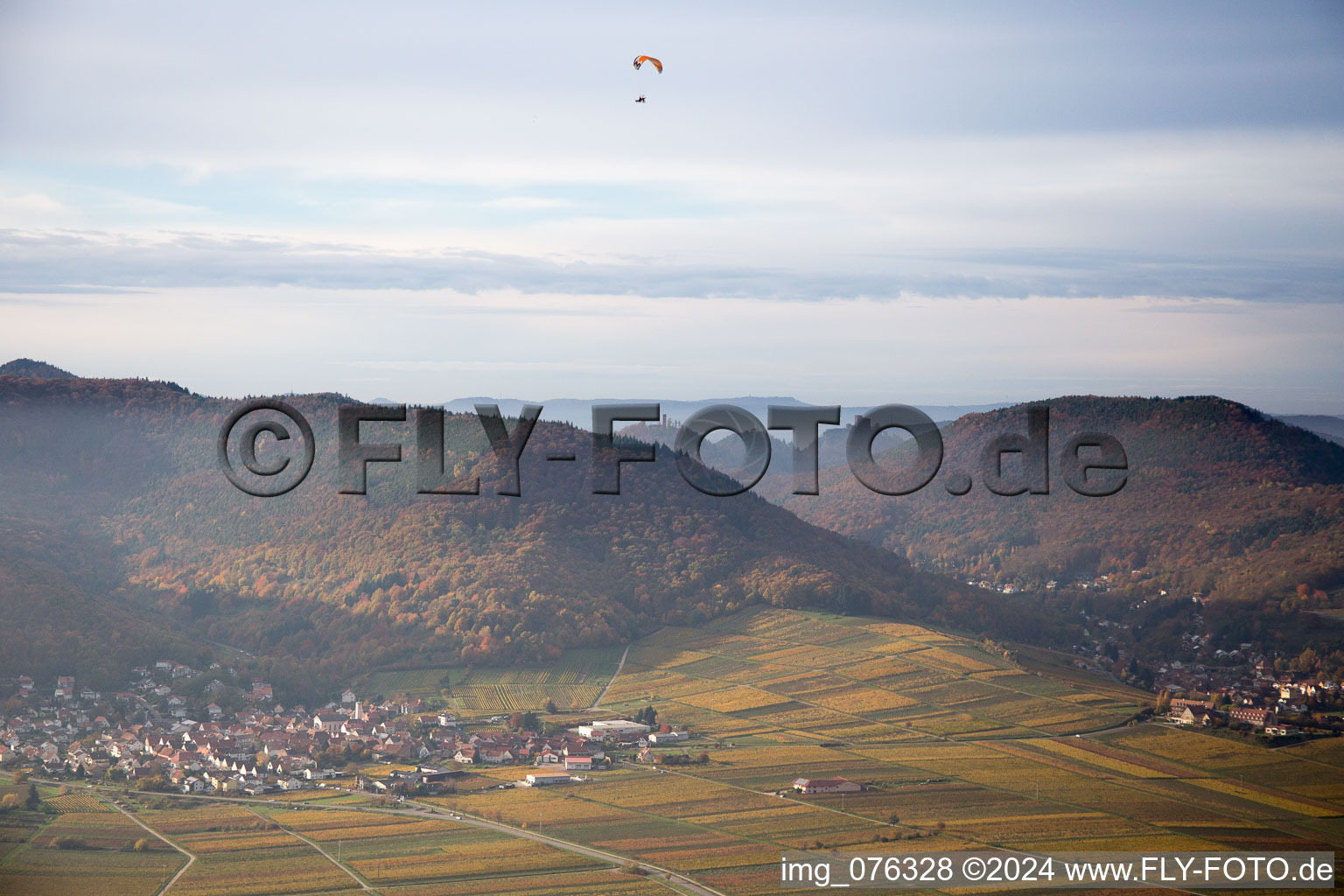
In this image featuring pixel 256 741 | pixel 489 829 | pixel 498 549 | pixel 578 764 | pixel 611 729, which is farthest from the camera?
pixel 498 549

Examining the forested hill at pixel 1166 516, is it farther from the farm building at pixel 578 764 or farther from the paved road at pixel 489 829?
the paved road at pixel 489 829

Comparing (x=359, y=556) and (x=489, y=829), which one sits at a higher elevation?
(x=359, y=556)

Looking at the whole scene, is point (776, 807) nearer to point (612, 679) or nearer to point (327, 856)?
point (327, 856)

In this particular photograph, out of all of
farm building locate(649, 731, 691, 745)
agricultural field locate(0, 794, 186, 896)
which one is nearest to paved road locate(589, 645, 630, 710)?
farm building locate(649, 731, 691, 745)

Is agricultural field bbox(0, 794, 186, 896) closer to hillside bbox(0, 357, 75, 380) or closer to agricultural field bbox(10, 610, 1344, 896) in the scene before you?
agricultural field bbox(10, 610, 1344, 896)

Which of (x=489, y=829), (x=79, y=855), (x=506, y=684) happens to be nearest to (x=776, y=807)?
(x=489, y=829)

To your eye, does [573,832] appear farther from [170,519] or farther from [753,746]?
[170,519]

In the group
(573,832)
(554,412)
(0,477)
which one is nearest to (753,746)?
(573,832)
